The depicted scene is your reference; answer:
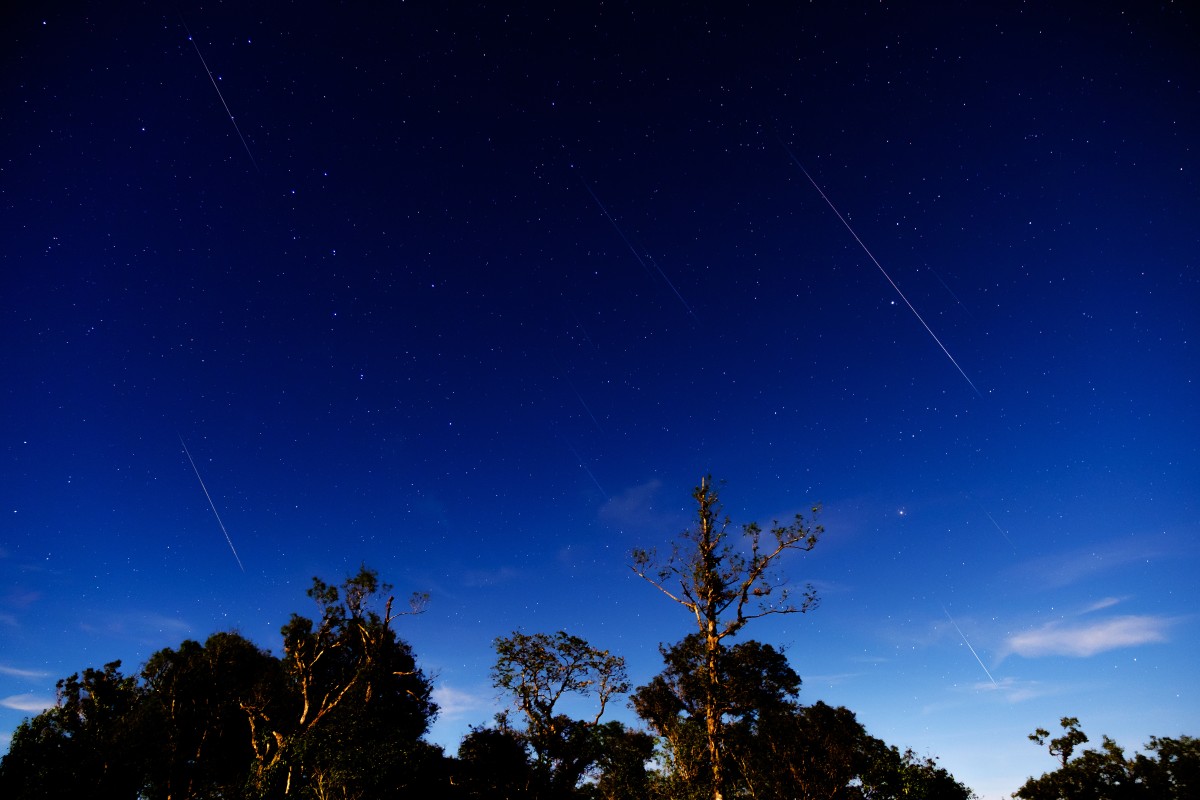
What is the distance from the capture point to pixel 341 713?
108ft

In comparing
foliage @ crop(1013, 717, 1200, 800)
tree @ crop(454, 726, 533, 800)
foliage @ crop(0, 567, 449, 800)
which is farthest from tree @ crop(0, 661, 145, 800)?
foliage @ crop(1013, 717, 1200, 800)

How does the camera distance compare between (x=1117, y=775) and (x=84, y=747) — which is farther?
(x=1117, y=775)

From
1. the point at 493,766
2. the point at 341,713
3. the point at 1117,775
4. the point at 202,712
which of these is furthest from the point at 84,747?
the point at 1117,775

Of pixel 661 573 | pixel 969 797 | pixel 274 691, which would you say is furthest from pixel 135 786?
pixel 969 797

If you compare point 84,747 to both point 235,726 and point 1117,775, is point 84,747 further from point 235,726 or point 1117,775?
point 1117,775

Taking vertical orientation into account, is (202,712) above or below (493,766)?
above

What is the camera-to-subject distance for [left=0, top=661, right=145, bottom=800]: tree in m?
31.7

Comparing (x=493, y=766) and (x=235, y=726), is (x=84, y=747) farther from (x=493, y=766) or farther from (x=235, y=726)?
(x=493, y=766)

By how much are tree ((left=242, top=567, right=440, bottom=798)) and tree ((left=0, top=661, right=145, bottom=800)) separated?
24.0 ft

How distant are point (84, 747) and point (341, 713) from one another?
1811 centimetres

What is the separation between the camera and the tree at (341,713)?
25781mm

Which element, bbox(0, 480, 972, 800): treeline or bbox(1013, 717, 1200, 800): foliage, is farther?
bbox(1013, 717, 1200, 800): foliage

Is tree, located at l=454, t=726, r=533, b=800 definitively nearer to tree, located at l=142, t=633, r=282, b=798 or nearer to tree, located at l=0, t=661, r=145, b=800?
tree, located at l=142, t=633, r=282, b=798

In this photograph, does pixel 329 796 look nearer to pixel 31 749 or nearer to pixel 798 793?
pixel 31 749
